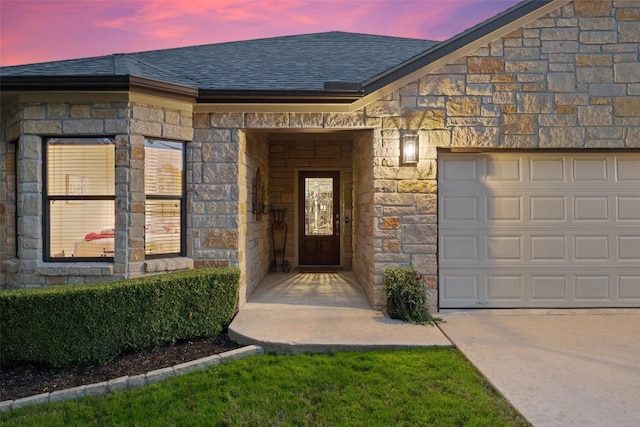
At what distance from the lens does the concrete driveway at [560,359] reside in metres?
2.64

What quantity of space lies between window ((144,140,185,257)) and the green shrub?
2.81 meters

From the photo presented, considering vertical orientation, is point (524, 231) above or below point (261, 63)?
below

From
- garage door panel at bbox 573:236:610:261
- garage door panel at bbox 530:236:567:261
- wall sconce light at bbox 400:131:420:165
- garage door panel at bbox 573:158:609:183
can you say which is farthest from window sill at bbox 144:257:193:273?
garage door panel at bbox 573:158:609:183

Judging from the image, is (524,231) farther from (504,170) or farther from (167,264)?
(167,264)

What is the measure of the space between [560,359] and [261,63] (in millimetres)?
5911

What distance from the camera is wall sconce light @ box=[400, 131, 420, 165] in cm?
477

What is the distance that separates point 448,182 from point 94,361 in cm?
471

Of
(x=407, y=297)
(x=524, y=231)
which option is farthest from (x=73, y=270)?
(x=524, y=231)

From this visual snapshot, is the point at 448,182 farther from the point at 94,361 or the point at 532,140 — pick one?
the point at 94,361

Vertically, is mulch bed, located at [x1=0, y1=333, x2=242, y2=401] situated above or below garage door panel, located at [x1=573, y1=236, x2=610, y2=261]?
below

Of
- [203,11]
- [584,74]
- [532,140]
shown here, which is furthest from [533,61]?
[203,11]

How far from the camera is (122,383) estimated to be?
3240 millimetres

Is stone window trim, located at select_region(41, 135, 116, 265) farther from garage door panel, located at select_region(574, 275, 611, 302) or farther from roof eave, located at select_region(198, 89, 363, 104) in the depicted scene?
garage door panel, located at select_region(574, 275, 611, 302)

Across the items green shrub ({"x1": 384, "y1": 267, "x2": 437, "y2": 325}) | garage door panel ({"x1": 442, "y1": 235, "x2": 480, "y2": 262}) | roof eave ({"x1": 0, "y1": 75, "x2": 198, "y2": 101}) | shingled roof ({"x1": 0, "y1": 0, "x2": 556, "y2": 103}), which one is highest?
shingled roof ({"x1": 0, "y1": 0, "x2": 556, "y2": 103})
